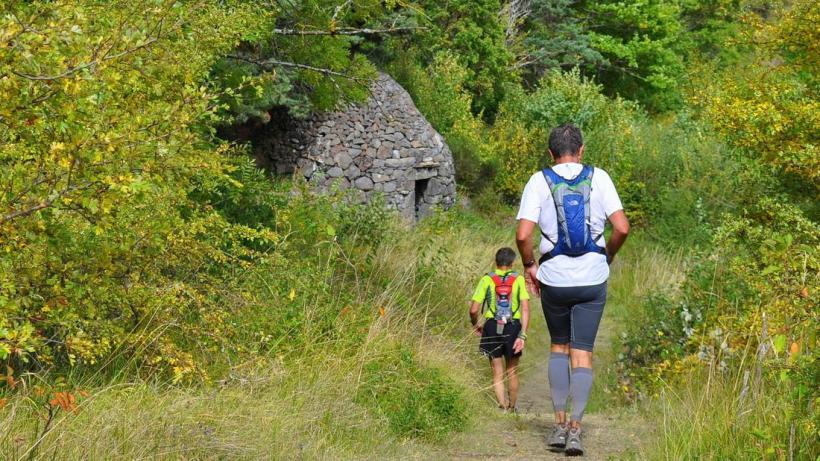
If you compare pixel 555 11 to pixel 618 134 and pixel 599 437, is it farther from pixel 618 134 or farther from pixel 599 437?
pixel 599 437

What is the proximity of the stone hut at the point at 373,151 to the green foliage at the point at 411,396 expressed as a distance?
9.21 metres

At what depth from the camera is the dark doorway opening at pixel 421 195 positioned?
66.6 feet

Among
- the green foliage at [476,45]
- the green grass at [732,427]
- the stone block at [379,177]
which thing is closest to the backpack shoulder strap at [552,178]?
the green grass at [732,427]

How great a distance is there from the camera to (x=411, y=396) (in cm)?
690

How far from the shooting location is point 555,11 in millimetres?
33094

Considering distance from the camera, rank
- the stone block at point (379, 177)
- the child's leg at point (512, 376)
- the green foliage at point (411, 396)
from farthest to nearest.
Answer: the stone block at point (379, 177) → the child's leg at point (512, 376) → the green foliage at point (411, 396)

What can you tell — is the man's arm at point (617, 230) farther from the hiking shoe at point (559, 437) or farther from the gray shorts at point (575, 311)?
the hiking shoe at point (559, 437)

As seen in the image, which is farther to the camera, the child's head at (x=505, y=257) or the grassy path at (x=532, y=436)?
the child's head at (x=505, y=257)

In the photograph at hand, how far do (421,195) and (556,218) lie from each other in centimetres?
1417

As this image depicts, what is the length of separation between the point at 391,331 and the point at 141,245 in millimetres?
2613

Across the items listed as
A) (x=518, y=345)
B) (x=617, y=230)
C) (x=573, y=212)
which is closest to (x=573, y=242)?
(x=573, y=212)

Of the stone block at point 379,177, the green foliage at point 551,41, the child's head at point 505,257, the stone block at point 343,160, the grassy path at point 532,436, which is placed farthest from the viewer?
the green foliage at point 551,41

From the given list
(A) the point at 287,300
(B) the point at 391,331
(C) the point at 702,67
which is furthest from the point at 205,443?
(C) the point at 702,67

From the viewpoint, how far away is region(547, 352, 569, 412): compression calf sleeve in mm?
6625
